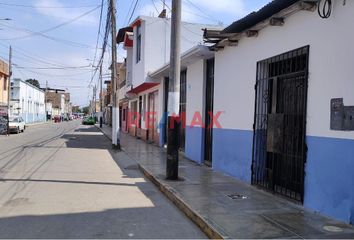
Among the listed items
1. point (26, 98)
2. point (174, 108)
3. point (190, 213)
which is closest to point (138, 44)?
point (174, 108)

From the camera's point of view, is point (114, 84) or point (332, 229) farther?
point (114, 84)

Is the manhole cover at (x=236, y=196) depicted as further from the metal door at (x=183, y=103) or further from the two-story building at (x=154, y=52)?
the two-story building at (x=154, y=52)

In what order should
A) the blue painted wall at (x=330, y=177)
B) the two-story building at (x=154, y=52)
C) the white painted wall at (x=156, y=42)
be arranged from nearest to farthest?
the blue painted wall at (x=330, y=177)
the two-story building at (x=154, y=52)
the white painted wall at (x=156, y=42)

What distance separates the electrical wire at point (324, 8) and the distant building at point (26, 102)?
45.7 meters

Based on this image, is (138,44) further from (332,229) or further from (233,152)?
(332,229)

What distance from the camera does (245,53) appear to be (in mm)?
10797

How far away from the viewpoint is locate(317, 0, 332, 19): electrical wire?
708 cm

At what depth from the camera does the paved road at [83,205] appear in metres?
6.55

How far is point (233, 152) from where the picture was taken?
11562mm

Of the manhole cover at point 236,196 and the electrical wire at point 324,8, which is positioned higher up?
the electrical wire at point 324,8

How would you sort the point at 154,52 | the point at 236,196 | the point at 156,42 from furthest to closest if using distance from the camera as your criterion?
the point at 156,42
the point at 154,52
the point at 236,196

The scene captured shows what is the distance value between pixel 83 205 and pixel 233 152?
4671 millimetres

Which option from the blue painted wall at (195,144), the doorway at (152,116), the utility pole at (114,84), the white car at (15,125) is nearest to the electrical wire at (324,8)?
the blue painted wall at (195,144)

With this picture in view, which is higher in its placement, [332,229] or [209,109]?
[209,109]
